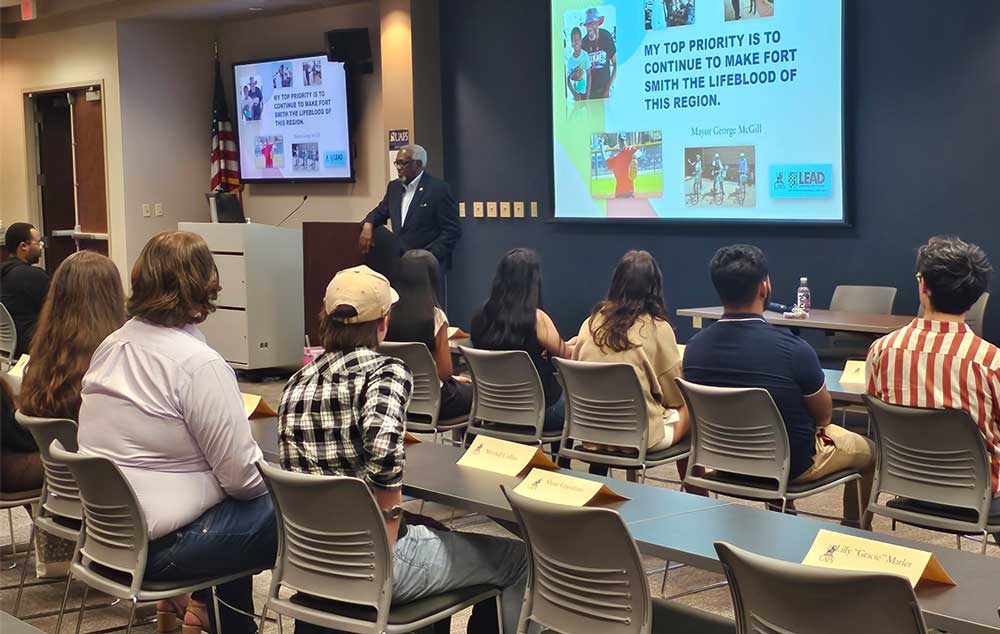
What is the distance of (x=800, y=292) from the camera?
7008 millimetres

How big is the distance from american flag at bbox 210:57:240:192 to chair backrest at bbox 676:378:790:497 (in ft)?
28.9

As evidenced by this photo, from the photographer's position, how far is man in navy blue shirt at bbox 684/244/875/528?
397cm

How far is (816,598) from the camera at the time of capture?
2.04 meters

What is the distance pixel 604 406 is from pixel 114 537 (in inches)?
77.9

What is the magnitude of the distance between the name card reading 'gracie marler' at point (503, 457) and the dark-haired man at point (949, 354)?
128cm

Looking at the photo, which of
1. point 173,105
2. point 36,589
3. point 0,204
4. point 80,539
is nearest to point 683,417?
point 80,539

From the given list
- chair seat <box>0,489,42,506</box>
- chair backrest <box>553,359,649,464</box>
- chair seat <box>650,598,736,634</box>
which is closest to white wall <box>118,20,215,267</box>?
chair seat <box>0,489,42,506</box>

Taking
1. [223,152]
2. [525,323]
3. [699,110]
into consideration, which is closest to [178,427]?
[525,323]

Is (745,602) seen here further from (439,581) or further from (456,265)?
(456,265)

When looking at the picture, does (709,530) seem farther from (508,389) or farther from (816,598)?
(508,389)

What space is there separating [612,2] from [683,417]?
15.7 ft

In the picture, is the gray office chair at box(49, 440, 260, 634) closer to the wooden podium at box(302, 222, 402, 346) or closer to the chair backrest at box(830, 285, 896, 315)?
the chair backrest at box(830, 285, 896, 315)

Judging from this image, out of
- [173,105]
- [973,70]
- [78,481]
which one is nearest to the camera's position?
[78,481]

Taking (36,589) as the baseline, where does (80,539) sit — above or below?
above
